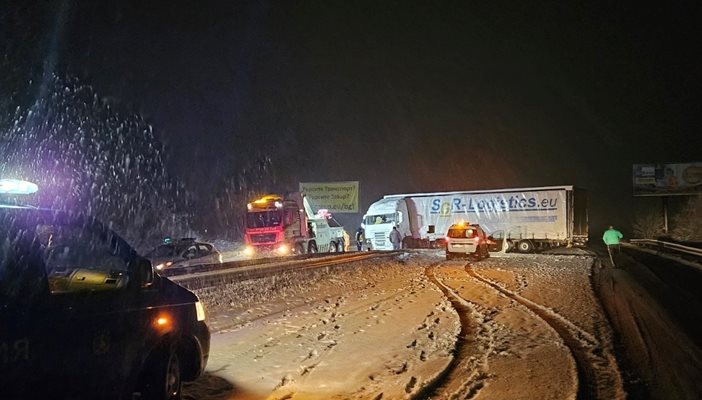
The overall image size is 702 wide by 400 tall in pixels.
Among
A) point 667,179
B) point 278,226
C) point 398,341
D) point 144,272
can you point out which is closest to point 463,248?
point 278,226

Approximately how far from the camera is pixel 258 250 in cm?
3050

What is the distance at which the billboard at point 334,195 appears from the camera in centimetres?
5731

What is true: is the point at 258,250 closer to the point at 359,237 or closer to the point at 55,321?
the point at 359,237

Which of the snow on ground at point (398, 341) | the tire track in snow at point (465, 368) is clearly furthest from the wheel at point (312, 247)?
the tire track in snow at point (465, 368)

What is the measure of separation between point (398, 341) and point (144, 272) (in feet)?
15.6

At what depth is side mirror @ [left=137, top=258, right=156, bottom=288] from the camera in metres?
4.85

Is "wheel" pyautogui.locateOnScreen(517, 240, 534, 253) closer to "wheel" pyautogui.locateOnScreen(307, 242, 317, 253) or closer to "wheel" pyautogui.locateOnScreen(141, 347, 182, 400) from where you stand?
"wheel" pyautogui.locateOnScreen(307, 242, 317, 253)

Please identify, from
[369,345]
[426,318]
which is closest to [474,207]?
[426,318]

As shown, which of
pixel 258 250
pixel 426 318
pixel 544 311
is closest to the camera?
pixel 426 318

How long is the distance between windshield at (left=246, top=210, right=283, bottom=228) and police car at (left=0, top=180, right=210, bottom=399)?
79.4ft

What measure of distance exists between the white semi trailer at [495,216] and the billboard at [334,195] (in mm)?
14718

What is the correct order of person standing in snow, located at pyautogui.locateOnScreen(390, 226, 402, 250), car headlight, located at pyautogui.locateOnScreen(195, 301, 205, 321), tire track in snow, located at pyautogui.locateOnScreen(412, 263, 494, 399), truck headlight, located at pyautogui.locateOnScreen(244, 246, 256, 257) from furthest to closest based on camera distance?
person standing in snow, located at pyautogui.locateOnScreen(390, 226, 402, 250) → truck headlight, located at pyautogui.locateOnScreen(244, 246, 256, 257) → tire track in snow, located at pyautogui.locateOnScreen(412, 263, 494, 399) → car headlight, located at pyautogui.locateOnScreen(195, 301, 205, 321)

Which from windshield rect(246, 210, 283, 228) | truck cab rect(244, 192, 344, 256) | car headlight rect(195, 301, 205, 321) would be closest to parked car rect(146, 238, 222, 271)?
truck cab rect(244, 192, 344, 256)

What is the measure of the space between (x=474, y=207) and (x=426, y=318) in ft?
99.8
